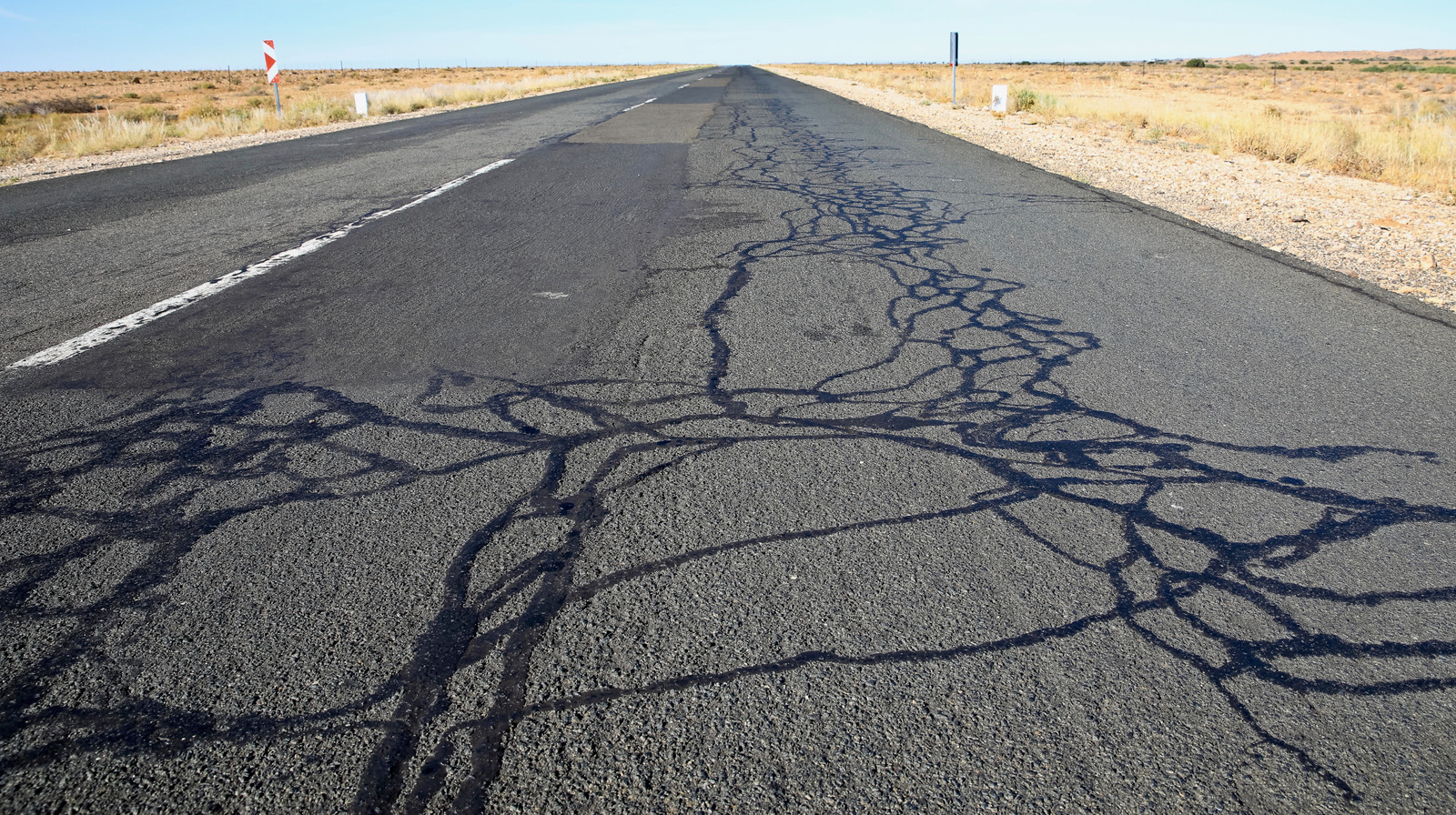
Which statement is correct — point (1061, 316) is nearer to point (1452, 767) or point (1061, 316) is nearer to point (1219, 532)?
point (1219, 532)

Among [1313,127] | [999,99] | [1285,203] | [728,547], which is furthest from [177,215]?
[999,99]

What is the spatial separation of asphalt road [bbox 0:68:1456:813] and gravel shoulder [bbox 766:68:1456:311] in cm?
109

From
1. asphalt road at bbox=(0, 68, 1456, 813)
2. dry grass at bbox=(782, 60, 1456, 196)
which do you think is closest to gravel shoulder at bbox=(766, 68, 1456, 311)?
dry grass at bbox=(782, 60, 1456, 196)

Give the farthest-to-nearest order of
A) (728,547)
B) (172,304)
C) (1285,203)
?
1. (1285,203)
2. (172,304)
3. (728,547)

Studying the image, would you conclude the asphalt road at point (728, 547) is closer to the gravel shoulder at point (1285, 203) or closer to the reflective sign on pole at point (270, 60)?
the gravel shoulder at point (1285, 203)

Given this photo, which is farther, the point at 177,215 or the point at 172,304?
the point at 177,215

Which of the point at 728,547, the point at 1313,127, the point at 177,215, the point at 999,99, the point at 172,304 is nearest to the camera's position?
the point at 728,547

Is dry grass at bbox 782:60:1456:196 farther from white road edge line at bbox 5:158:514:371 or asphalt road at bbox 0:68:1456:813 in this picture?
white road edge line at bbox 5:158:514:371

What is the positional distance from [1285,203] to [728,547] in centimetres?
920

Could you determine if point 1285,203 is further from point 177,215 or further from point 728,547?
point 177,215

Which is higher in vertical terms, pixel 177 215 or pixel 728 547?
pixel 177 215

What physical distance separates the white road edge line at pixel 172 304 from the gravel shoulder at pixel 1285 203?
7632 mm

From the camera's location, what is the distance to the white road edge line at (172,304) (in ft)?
13.6

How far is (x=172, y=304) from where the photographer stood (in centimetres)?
503
